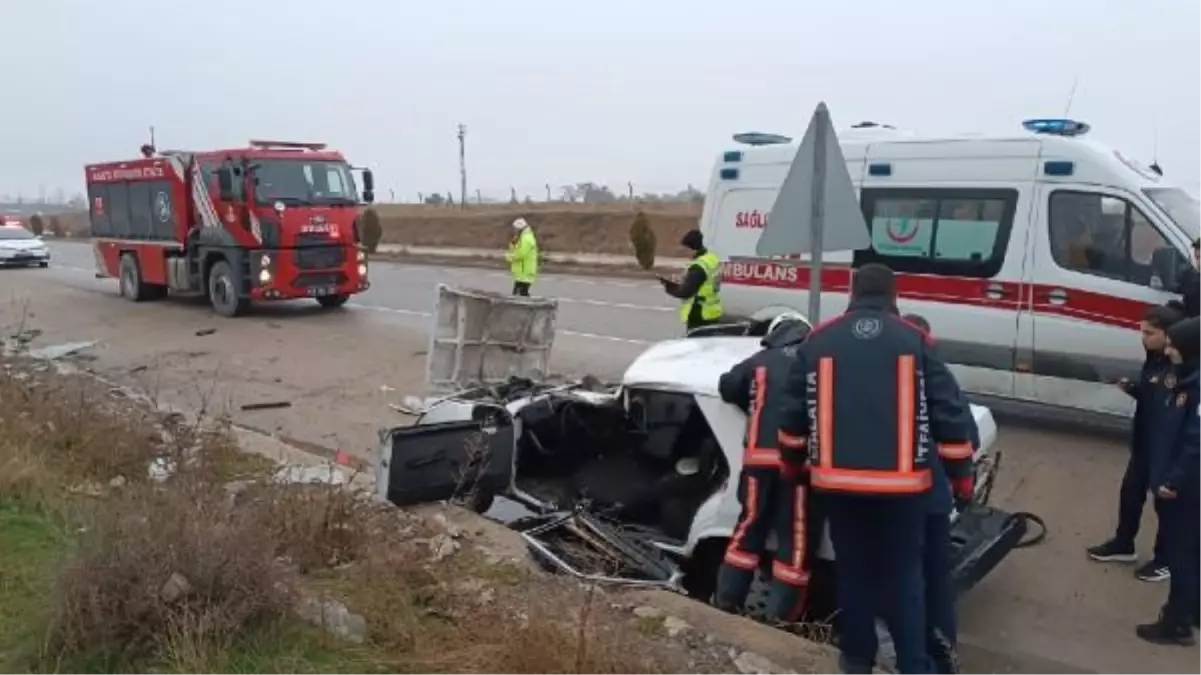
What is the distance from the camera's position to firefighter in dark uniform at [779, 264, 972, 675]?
3.69m

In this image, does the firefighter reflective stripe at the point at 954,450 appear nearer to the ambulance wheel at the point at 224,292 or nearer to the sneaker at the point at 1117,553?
the sneaker at the point at 1117,553

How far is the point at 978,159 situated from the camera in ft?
27.4

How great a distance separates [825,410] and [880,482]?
0.31 meters

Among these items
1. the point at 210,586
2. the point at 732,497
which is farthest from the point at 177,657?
the point at 732,497

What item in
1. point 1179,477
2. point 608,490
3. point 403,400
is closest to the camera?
point 1179,477

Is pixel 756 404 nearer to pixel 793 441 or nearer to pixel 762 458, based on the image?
pixel 762 458

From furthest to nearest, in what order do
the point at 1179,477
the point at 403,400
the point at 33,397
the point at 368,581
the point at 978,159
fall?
the point at 403,400, the point at 978,159, the point at 33,397, the point at 1179,477, the point at 368,581

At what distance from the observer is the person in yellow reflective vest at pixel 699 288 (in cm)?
920

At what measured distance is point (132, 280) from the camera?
19.3 metres

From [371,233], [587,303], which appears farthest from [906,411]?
[371,233]

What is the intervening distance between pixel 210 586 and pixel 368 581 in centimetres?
74

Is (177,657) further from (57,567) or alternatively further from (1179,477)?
(1179,477)

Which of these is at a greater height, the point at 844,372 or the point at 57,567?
the point at 844,372

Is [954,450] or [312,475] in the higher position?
[954,450]
